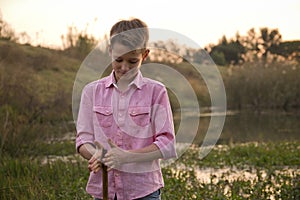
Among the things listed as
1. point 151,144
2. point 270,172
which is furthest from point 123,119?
point 270,172

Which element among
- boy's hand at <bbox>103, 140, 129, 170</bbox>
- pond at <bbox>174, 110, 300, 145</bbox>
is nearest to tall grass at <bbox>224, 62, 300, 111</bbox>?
pond at <bbox>174, 110, 300, 145</bbox>

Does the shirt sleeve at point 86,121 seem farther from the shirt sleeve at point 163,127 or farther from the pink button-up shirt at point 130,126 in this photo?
the shirt sleeve at point 163,127

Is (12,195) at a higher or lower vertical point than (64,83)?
lower

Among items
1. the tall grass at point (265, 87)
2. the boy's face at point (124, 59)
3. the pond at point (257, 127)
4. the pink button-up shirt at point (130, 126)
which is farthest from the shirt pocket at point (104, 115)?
the tall grass at point (265, 87)

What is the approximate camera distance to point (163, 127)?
2.22 meters

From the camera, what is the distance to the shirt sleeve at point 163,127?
2.20 metres

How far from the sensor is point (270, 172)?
674cm

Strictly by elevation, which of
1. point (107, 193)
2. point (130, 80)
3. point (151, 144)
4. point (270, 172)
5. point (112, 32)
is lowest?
point (270, 172)

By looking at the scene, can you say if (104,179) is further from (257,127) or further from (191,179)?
(257,127)

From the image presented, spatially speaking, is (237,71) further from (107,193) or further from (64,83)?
(107,193)

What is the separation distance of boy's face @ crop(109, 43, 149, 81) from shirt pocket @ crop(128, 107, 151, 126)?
17cm

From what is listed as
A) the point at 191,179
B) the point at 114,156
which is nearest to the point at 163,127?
the point at 114,156

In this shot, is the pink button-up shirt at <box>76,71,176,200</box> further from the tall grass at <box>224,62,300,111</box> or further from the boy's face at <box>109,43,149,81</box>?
the tall grass at <box>224,62,300,111</box>

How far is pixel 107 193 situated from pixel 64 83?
1960 centimetres
